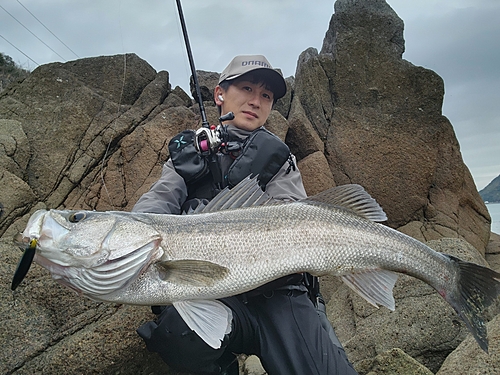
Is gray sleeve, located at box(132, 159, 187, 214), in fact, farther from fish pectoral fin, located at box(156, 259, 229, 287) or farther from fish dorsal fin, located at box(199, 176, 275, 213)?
fish pectoral fin, located at box(156, 259, 229, 287)

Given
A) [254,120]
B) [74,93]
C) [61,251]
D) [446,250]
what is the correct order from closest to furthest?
[61,251], [254,120], [446,250], [74,93]

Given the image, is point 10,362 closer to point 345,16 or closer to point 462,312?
point 462,312

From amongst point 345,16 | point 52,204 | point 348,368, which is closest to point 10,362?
point 348,368

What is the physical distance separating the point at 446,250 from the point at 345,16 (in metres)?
5.28

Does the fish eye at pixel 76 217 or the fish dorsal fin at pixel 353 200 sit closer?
the fish eye at pixel 76 217

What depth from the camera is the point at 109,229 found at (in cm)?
236

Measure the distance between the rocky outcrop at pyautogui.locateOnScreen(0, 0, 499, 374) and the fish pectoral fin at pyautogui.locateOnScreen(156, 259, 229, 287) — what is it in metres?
2.82

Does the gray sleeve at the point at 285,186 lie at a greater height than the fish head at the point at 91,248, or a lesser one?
greater

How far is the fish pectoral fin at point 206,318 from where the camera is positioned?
2.30 meters

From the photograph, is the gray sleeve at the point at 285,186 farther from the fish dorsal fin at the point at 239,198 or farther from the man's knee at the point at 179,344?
the man's knee at the point at 179,344

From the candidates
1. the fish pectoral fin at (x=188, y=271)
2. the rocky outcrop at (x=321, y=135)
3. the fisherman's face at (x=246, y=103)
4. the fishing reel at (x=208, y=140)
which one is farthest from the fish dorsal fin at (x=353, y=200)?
the rocky outcrop at (x=321, y=135)

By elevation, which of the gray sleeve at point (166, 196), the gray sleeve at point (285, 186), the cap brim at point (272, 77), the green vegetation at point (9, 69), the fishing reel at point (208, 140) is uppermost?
the green vegetation at point (9, 69)

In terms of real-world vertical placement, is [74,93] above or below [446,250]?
above

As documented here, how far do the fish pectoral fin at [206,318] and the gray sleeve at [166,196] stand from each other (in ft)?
3.03
